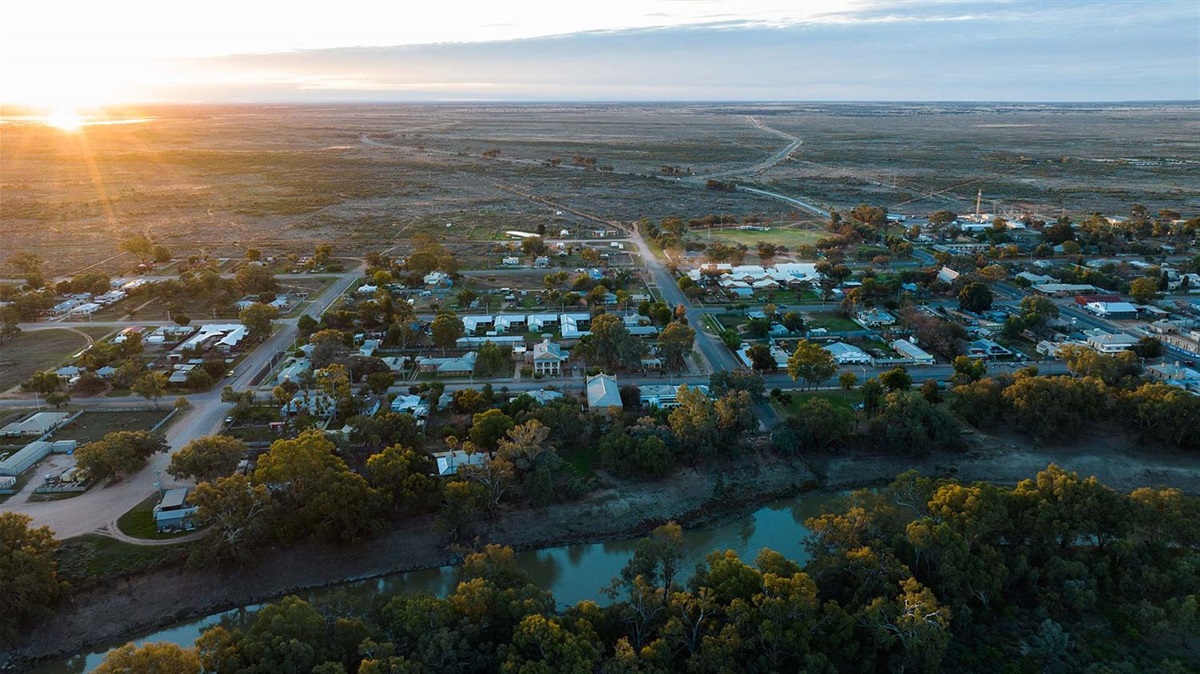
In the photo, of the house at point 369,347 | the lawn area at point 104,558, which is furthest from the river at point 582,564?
the house at point 369,347

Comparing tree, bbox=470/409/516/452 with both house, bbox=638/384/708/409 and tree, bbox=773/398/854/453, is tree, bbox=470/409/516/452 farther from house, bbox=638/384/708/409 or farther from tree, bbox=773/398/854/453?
tree, bbox=773/398/854/453

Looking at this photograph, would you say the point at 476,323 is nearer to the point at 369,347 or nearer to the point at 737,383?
the point at 369,347

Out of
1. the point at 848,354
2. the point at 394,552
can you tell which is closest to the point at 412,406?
the point at 394,552

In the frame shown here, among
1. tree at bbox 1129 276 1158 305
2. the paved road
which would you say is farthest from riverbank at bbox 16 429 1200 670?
tree at bbox 1129 276 1158 305

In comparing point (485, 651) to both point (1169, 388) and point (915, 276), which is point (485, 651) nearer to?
point (1169, 388)

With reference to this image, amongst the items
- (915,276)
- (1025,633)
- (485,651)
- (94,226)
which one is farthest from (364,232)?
(1025,633)
